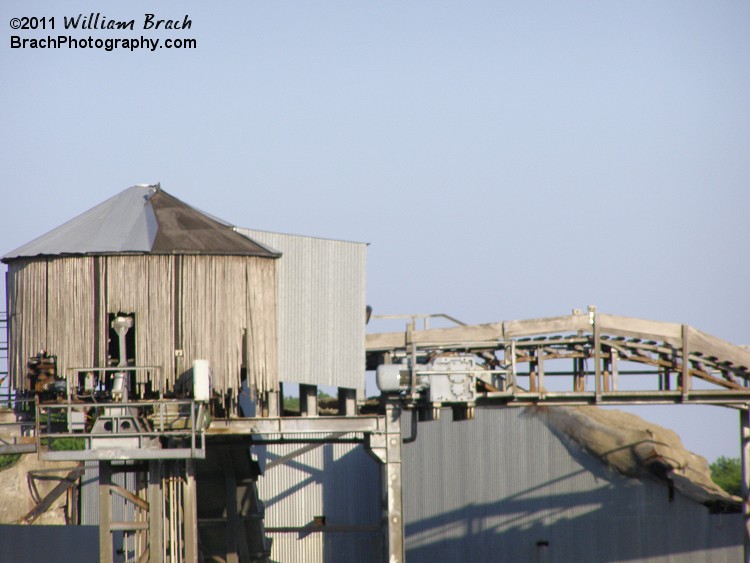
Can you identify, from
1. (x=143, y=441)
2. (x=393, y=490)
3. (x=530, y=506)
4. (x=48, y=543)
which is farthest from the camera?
(x=530, y=506)

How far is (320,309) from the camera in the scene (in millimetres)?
29578

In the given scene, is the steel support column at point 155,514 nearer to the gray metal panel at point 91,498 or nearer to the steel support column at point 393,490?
the steel support column at point 393,490

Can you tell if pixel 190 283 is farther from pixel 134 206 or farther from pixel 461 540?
pixel 461 540

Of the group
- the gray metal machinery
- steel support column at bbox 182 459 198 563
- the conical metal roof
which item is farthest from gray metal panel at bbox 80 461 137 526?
steel support column at bbox 182 459 198 563

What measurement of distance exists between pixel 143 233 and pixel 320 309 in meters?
4.43

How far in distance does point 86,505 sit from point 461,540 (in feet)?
→ 44.6

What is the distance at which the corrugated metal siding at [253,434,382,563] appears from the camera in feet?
149

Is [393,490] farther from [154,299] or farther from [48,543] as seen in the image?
[48,543]

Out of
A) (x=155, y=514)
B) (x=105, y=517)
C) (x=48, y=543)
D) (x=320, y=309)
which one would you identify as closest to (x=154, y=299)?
(x=320, y=309)

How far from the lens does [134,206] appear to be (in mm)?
29516

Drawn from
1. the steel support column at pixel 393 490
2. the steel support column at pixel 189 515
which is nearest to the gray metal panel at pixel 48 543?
the steel support column at pixel 189 515

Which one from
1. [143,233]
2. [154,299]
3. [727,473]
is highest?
[143,233]

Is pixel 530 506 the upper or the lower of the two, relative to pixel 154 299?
lower

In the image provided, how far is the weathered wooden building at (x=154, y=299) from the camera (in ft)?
90.3
